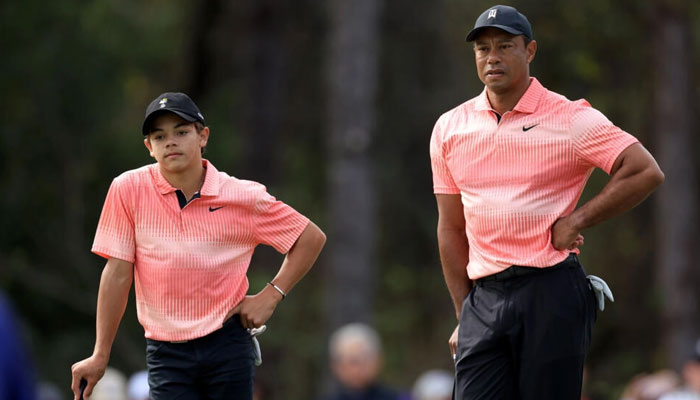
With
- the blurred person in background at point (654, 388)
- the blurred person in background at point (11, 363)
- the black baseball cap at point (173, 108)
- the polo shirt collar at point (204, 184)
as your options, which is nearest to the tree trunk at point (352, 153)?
the blurred person in background at point (654, 388)

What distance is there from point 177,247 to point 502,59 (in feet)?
5.45

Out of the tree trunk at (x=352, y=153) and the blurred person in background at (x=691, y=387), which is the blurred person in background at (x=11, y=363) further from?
the tree trunk at (x=352, y=153)

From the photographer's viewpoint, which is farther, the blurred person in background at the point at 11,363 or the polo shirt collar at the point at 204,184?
the polo shirt collar at the point at 204,184

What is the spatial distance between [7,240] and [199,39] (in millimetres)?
5624

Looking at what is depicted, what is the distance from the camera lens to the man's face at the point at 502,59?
5.83 m

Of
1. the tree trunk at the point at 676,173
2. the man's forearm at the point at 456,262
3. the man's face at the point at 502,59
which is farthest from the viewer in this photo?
the tree trunk at the point at 676,173

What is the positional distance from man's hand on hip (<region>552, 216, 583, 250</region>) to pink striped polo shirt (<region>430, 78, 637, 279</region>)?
32 mm

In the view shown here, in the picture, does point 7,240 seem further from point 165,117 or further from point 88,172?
point 165,117

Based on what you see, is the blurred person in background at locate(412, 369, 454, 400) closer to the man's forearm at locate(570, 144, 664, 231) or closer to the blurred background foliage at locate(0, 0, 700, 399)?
the blurred background foliage at locate(0, 0, 700, 399)

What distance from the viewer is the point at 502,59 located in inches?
230

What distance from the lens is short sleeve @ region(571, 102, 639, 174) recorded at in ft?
18.6

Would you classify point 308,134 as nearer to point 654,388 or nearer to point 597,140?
point 654,388

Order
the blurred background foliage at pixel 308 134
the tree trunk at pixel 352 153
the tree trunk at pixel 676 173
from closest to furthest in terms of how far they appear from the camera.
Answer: the tree trunk at pixel 352 153 → the blurred background foliage at pixel 308 134 → the tree trunk at pixel 676 173

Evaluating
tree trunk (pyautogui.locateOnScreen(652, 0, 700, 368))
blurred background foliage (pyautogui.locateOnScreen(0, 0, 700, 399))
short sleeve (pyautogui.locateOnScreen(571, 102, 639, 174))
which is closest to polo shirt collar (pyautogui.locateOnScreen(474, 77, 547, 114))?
short sleeve (pyautogui.locateOnScreen(571, 102, 639, 174))
